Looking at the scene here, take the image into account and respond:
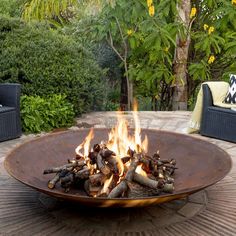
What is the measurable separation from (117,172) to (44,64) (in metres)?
2.90

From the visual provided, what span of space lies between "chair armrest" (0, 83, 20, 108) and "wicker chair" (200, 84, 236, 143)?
2.18 meters

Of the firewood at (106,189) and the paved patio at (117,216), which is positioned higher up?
the firewood at (106,189)

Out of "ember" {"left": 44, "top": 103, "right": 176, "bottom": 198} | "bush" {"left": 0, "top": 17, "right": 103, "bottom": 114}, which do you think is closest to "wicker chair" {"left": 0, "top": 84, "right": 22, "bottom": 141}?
"bush" {"left": 0, "top": 17, "right": 103, "bottom": 114}

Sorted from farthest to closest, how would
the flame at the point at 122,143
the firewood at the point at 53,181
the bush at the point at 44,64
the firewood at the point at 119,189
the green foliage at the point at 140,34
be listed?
the green foliage at the point at 140,34 → the bush at the point at 44,64 → the flame at the point at 122,143 → the firewood at the point at 53,181 → the firewood at the point at 119,189

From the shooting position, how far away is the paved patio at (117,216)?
228cm

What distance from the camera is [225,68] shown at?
643cm

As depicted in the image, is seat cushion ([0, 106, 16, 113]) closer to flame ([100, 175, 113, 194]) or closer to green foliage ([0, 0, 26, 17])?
flame ([100, 175, 113, 194])

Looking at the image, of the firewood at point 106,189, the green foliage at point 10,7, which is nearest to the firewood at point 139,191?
the firewood at point 106,189

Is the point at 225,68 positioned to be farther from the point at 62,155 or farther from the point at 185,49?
the point at 62,155

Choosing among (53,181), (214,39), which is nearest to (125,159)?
(53,181)

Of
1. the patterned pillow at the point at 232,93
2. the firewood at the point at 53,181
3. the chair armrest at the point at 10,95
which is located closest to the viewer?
the firewood at the point at 53,181

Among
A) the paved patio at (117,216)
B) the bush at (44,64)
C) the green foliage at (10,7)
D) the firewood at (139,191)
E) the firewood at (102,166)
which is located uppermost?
the green foliage at (10,7)

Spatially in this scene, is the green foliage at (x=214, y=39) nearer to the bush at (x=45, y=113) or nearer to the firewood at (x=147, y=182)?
the bush at (x=45, y=113)

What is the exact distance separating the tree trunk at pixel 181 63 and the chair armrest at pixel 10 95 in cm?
273
